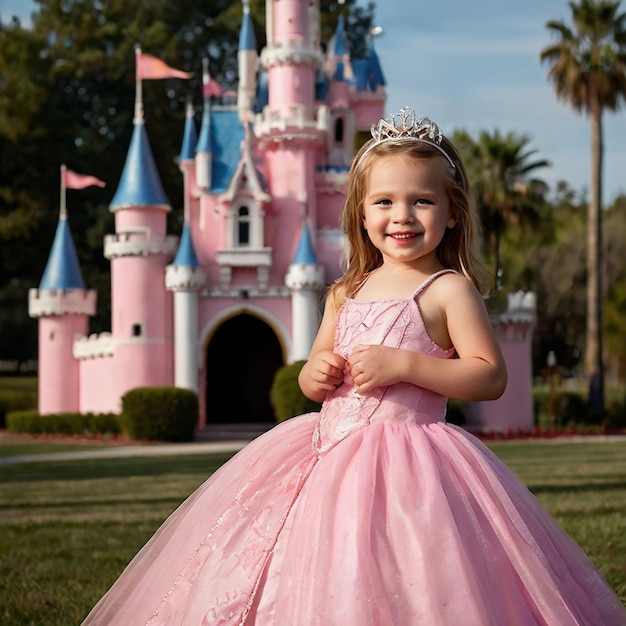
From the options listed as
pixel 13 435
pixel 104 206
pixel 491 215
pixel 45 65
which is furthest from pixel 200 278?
pixel 45 65

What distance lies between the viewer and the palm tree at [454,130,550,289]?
35.4 metres

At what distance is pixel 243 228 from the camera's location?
28312 millimetres

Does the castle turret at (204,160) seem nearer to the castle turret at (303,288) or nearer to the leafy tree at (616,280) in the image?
the castle turret at (303,288)

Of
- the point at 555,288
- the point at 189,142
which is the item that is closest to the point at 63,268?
the point at 189,142

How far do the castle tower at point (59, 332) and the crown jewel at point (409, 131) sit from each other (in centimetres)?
2697

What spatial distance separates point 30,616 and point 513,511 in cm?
263

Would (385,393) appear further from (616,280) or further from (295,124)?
(616,280)

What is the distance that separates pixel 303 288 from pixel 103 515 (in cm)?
1822

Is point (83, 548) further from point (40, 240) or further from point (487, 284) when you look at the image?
point (40, 240)

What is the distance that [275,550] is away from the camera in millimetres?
3240

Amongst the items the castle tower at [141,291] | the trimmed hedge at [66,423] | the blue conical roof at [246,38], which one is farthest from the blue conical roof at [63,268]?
the blue conical roof at [246,38]

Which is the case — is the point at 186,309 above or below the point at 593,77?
below

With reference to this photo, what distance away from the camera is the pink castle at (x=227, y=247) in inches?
1079

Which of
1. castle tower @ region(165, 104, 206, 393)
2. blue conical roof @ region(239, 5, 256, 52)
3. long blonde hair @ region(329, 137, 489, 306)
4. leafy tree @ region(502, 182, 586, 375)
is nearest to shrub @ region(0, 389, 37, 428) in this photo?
castle tower @ region(165, 104, 206, 393)
